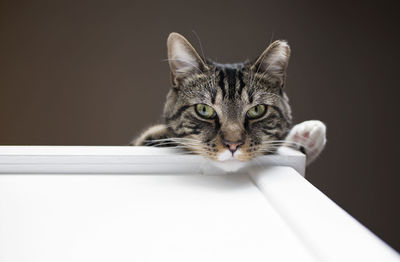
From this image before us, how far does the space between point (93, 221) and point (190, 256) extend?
0.18 metres

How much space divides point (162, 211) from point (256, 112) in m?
0.48

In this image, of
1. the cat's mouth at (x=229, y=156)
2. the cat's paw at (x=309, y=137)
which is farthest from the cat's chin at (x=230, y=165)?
the cat's paw at (x=309, y=137)

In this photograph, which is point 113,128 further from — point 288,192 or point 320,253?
point 320,253

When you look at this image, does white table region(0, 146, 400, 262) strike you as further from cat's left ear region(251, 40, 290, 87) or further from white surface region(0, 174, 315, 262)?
cat's left ear region(251, 40, 290, 87)

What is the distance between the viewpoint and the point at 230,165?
0.84 metres

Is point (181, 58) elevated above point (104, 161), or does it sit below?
above

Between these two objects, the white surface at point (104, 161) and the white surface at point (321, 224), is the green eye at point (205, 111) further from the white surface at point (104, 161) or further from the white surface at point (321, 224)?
the white surface at point (321, 224)

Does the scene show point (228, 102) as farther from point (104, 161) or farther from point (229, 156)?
point (104, 161)

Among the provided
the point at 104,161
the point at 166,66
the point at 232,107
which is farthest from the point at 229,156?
the point at 166,66

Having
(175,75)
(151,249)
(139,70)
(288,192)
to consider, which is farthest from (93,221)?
(139,70)

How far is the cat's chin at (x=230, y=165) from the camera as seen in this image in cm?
83

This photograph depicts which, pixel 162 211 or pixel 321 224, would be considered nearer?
pixel 321 224

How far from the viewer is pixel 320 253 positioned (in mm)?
447

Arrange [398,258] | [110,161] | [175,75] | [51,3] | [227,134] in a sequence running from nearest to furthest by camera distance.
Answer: [398,258] → [110,161] → [227,134] → [175,75] → [51,3]
